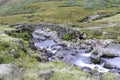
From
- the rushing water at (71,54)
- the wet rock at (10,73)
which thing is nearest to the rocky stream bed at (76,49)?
the rushing water at (71,54)

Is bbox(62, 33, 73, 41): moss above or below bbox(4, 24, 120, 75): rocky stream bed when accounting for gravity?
below

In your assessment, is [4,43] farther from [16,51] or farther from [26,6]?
[26,6]

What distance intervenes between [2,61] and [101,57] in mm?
20178

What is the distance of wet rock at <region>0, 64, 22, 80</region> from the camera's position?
15141mm

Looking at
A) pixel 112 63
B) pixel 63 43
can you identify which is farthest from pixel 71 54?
pixel 63 43

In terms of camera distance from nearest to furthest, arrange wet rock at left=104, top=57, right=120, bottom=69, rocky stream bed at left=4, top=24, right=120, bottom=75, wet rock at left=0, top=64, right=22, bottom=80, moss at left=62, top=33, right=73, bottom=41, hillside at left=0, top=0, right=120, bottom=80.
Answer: wet rock at left=0, top=64, right=22, bottom=80, hillside at left=0, top=0, right=120, bottom=80, wet rock at left=104, top=57, right=120, bottom=69, rocky stream bed at left=4, top=24, right=120, bottom=75, moss at left=62, top=33, right=73, bottom=41

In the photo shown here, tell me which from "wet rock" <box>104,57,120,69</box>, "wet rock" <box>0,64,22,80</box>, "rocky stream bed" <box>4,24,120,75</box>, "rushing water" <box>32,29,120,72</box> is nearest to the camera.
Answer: "wet rock" <box>0,64,22,80</box>

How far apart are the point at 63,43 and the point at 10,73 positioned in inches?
1424

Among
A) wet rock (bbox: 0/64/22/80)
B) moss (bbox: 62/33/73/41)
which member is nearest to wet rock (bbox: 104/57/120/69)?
wet rock (bbox: 0/64/22/80)

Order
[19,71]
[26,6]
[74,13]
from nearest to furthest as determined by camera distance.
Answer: [19,71], [74,13], [26,6]

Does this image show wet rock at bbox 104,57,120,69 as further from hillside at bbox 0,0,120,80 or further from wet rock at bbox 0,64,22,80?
wet rock at bbox 0,64,22,80

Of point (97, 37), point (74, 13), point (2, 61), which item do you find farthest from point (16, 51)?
point (74, 13)

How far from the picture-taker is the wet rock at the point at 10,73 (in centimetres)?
1514

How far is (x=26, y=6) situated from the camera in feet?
429
